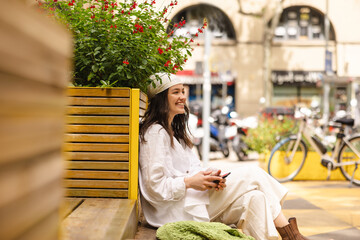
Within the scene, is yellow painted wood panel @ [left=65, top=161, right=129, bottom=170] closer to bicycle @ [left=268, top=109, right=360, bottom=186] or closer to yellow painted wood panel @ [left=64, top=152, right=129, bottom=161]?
yellow painted wood panel @ [left=64, top=152, right=129, bottom=161]

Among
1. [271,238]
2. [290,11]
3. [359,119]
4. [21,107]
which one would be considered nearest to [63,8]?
[271,238]

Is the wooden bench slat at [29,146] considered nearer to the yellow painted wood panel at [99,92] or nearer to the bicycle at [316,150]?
the yellow painted wood panel at [99,92]

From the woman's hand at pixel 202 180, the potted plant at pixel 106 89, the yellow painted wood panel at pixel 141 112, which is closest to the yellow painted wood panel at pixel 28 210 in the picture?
the potted plant at pixel 106 89

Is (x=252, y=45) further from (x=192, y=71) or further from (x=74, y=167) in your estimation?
(x=74, y=167)

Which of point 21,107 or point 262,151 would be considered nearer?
point 21,107

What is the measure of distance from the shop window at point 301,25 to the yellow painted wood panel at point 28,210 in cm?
2565

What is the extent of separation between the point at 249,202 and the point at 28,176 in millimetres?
2224

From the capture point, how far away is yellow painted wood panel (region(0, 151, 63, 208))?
669 mm

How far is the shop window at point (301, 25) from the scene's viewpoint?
2534 cm

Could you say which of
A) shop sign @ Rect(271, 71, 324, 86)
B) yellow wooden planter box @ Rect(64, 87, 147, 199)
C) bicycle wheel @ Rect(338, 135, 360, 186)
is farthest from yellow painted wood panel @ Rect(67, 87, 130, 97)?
shop sign @ Rect(271, 71, 324, 86)

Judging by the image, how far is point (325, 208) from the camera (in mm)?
5133

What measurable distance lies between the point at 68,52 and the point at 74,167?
5.96 ft

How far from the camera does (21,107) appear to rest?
727 millimetres

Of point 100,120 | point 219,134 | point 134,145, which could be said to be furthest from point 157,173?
point 219,134
